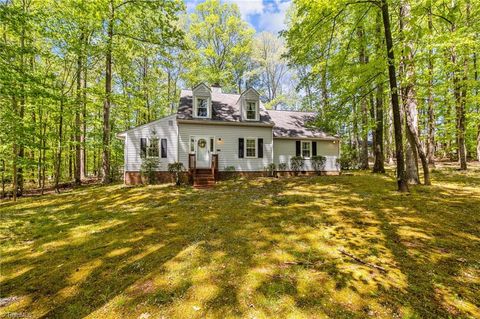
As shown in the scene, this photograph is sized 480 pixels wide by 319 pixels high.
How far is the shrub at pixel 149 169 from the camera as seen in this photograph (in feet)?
43.5

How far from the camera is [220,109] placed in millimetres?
15391

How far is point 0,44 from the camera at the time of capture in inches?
266

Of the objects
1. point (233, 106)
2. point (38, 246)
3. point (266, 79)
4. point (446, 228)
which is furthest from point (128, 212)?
point (266, 79)

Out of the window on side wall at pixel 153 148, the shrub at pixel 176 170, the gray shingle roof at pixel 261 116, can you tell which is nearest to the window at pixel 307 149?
the gray shingle roof at pixel 261 116

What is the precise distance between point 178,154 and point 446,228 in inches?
491

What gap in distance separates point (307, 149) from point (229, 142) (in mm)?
6095

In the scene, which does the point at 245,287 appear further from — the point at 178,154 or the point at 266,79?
the point at 266,79

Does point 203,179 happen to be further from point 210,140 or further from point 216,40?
point 216,40

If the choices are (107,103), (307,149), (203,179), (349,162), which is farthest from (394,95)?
(107,103)

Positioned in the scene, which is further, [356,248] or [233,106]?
[233,106]

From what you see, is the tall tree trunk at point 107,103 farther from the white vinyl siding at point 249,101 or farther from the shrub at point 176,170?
the white vinyl siding at point 249,101

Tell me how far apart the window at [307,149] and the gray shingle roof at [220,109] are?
339 cm

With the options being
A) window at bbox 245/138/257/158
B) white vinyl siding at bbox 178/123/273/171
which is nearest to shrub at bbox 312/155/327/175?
white vinyl siding at bbox 178/123/273/171

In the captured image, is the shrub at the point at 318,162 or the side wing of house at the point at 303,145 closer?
the side wing of house at the point at 303,145
